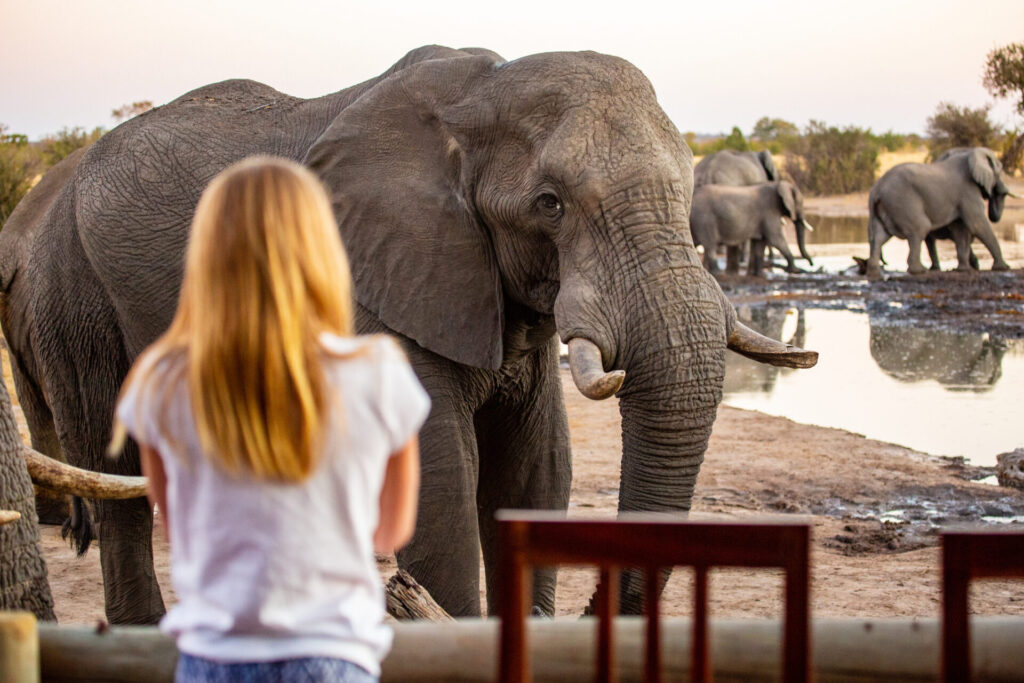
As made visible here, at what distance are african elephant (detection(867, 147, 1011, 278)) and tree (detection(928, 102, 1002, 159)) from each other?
60.5ft

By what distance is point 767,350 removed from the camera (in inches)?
160

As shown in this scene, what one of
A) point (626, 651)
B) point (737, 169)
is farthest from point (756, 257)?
point (626, 651)

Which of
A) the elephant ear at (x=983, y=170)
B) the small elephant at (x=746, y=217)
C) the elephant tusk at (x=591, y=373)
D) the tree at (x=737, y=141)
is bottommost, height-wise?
the elephant tusk at (x=591, y=373)

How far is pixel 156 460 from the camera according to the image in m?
1.86

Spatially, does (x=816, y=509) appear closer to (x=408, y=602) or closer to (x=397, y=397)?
(x=408, y=602)

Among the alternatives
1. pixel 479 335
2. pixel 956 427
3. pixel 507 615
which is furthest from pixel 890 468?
pixel 507 615

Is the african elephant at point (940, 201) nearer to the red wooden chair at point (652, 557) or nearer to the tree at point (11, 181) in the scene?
the tree at point (11, 181)

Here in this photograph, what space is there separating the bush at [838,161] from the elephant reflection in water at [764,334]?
1148 inches

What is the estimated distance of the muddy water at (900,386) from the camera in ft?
30.7

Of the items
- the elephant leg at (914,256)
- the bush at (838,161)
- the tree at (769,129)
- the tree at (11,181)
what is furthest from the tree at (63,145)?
the tree at (769,129)

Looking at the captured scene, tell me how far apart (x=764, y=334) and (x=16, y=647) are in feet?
40.5

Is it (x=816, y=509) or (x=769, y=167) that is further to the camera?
(x=769, y=167)

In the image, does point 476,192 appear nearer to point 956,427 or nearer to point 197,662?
point 197,662

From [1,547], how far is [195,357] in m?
1.61
